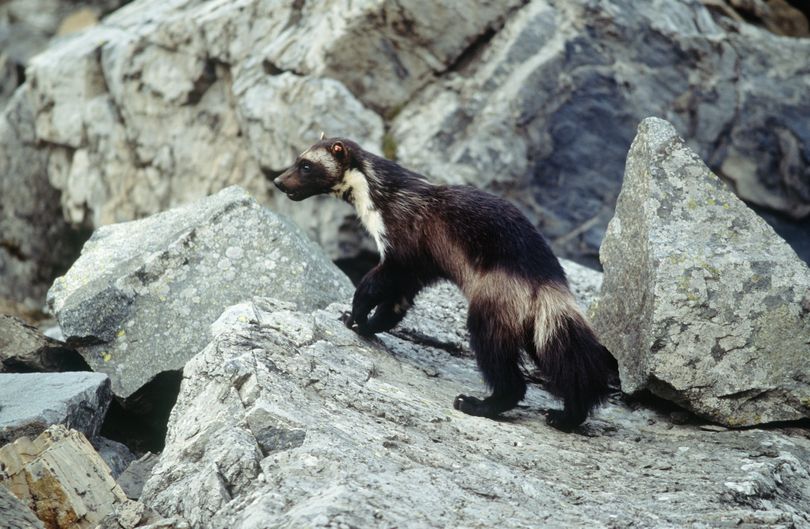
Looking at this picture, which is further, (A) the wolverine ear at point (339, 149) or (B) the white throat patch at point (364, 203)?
(A) the wolverine ear at point (339, 149)

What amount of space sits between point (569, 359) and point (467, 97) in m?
5.49

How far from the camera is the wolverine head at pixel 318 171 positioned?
6820 millimetres

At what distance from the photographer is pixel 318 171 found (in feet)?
22.7

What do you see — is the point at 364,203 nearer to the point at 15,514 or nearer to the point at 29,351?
the point at 29,351

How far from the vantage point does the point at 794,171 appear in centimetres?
1110

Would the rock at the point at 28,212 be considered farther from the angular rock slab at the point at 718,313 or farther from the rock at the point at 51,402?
the angular rock slab at the point at 718,313

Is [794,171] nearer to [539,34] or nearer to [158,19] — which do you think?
[539,34]

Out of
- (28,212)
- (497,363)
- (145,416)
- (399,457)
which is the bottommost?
(28,212)

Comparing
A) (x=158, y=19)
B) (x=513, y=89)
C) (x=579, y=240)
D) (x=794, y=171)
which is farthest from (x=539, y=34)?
(x=158, y=19)

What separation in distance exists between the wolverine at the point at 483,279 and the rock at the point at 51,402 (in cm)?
161

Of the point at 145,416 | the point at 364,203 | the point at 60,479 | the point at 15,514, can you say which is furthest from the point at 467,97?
the point at 15,514

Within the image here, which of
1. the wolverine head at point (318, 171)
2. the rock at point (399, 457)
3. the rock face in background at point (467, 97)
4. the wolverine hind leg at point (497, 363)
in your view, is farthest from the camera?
the rock face in background at point (467, 97)

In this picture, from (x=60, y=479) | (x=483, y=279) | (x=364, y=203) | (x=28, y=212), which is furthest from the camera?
(x=28, y=212)

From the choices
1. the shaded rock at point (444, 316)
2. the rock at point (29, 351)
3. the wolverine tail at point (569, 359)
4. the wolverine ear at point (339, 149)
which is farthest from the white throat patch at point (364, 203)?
the rock at point (29, 351)
